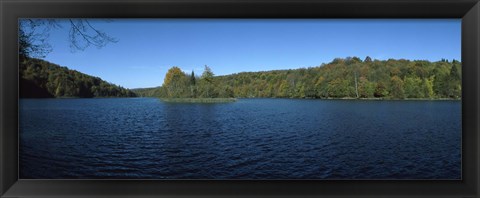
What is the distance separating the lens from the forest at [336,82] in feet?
41.1

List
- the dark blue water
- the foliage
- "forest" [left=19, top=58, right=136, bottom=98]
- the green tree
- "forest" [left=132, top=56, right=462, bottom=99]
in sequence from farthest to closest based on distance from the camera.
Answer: the green tree → "forest" [left=132, top=56, right=462, bottom=99] → "forest" [left=19, top=58, right=136, bottom=98] → the dark blue water → the foliage

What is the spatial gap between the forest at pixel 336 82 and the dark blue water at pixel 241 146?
1.06 m

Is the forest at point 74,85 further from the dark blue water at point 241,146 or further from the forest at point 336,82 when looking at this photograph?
the forest at point 336,82

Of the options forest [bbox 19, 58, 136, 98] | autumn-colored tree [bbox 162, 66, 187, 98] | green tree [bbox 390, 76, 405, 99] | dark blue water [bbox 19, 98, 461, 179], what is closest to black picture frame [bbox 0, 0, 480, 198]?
dark blue water [bbox 19, 98, 461, 179]

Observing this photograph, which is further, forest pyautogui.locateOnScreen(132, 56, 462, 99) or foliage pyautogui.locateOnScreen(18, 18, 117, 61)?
forest pyautogui.locateOnScreen(132, 56, 462, 99)

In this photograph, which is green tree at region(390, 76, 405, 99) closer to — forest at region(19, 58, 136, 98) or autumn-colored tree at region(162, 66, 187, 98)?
autumn-colored tree at region(162, 66, 187, 98)

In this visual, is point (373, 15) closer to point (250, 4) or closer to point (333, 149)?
point (250, 4)

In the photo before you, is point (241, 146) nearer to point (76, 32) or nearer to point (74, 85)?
point (76, 32)

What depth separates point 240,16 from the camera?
4.02 feet

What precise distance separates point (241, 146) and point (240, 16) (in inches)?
256

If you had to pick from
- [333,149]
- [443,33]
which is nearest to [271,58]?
[443,33]

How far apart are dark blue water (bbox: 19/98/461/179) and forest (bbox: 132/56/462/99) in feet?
3.46

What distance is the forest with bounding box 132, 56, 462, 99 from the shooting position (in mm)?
12531

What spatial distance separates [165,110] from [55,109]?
5.14 m
